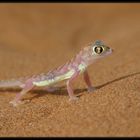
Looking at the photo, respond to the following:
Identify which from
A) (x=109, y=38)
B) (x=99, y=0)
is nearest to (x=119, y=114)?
(x=109, y=38)

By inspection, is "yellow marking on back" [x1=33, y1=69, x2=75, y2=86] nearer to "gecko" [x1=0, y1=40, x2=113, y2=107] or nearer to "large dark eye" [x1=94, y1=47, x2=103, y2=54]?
"gecko" [x1=0, y1=40, x2=113, y2=107]

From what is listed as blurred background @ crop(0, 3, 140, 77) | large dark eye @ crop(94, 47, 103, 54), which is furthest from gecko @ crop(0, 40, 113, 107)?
blurred background @ crop(0, 3, 140, 77)

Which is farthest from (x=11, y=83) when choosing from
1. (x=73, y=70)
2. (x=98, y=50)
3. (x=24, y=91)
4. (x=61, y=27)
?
(x=61, y=27)

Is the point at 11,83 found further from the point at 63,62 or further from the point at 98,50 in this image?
the point at 63,62

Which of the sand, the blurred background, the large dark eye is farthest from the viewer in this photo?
the blurred background

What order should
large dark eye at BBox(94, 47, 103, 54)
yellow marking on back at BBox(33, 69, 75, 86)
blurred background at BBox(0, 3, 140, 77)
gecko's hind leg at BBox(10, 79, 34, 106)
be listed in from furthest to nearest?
1. blurred background at BBox(0, 3, 140, 77)
2. gecko's hind leg at BBox(10, 79, 34, 106)
3. yellow marking on back at BBox(33, 69, 75, 86)
4. large dark eye at BBox(94, 47, 103, 54)

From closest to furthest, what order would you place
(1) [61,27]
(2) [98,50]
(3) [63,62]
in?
1. (2) [98,50]
2. (3) [63,62]
3. (1) [61,27]

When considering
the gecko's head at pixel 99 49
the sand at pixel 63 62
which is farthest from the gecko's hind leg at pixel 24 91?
the gecko's head at pixel 99 49

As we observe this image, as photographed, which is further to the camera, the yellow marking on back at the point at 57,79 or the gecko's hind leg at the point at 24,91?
the gecko's hind leg at the point at 24,91

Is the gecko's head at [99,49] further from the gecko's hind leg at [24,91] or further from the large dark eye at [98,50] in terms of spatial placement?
the gecko's hind leg at [24,91]

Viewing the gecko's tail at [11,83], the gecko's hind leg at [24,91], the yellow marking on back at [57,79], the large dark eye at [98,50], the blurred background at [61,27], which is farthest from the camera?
the blurred background at [61,27]
